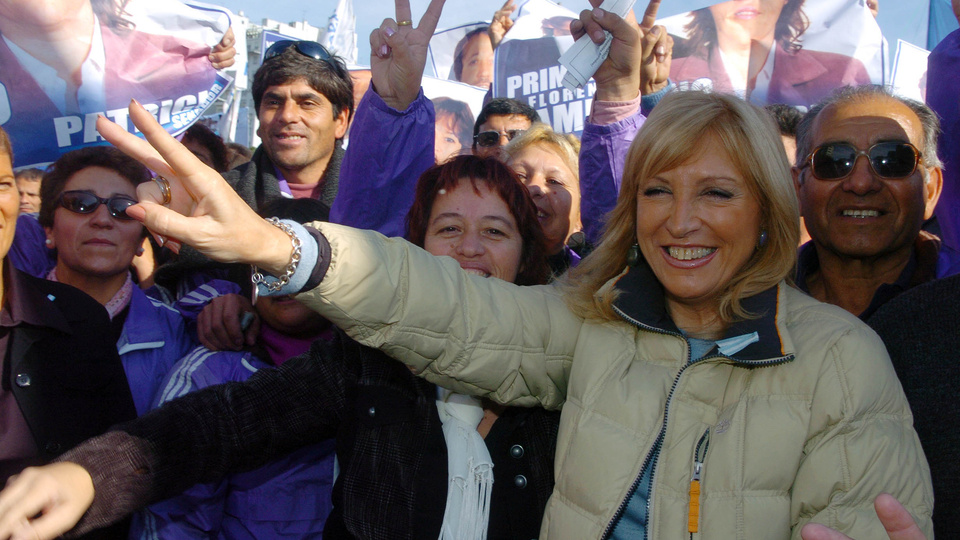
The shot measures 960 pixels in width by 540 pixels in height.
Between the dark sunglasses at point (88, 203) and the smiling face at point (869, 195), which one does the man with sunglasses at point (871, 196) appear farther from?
the dark sunglasses at point (88, 203)

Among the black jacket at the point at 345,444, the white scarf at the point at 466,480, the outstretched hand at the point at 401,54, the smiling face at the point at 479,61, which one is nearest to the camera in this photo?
the black jacket at the point at 345,444

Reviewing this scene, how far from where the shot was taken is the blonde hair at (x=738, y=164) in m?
1.85

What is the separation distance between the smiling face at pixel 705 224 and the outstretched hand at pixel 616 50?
0.94 m

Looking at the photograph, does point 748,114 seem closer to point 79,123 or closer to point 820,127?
point 820,127

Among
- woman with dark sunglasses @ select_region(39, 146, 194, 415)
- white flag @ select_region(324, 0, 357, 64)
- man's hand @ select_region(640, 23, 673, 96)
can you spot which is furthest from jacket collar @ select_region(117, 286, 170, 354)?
white flag @ select_region(324, 0, 357, 64)

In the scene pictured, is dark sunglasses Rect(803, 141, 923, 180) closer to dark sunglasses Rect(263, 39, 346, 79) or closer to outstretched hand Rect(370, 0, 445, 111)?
outstretched hand Rect(370, 0, 445, 111)

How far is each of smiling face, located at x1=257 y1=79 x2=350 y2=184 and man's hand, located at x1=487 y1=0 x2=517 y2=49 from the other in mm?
2902

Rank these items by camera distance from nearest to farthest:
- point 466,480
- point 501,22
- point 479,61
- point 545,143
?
1. point 466,480
2. point 545,143
3. point 501,22
4. point 479,61

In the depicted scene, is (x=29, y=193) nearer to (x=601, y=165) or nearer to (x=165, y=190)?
(x=601, y=165)

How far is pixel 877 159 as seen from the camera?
99.5 inches

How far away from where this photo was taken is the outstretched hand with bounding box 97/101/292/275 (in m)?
1.37

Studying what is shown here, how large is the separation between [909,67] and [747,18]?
4.48 ft

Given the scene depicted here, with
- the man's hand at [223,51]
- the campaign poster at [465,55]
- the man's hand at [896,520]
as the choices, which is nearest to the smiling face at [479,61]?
the campaign poster at [465,55]

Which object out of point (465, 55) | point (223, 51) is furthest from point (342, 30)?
point (223, 51)
